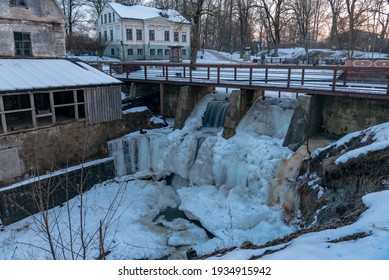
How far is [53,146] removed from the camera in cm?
1463

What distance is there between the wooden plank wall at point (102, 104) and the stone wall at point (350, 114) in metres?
10.0

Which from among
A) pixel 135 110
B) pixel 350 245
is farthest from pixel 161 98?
pixel 350 245

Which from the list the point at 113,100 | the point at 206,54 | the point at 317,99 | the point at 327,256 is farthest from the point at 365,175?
the point at 206,54

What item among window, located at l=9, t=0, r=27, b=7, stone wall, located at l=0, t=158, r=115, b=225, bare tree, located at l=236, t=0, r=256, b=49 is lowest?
stone wall, located at l=0, t=158, r=115, b=225

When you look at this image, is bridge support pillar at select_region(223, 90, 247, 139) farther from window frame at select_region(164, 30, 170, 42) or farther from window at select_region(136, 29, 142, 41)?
window frame at select_region(164, 30, 170, 42)

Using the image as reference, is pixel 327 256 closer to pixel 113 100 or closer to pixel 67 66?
pixel 113 100

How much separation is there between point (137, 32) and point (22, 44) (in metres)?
27.2

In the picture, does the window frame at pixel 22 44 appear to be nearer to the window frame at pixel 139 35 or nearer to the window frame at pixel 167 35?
the window frame at pixel 139 35

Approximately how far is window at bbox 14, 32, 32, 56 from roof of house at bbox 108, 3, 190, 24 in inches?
999

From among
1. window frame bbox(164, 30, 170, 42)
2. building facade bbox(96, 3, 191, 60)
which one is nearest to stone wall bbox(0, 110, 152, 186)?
building facade bbox(96, 3, 191, 60)

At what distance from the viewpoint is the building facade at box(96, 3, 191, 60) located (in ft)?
138

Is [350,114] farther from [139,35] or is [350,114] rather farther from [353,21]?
[139,35]

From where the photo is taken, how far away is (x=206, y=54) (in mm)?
51312

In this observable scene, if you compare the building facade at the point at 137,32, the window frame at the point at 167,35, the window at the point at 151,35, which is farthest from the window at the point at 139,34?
the window frame at the point at 167,35
